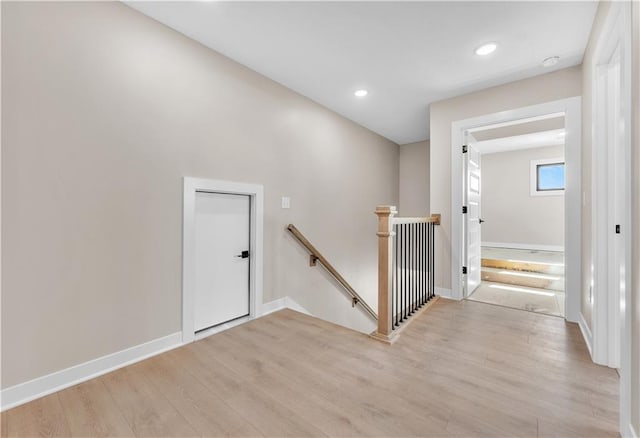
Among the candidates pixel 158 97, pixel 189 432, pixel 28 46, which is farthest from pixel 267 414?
pixel 28 46

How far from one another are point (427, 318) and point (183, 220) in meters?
2.39

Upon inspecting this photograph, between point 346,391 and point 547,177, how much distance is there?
6.85 m

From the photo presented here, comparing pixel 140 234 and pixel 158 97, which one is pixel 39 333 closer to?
pixel 140 234

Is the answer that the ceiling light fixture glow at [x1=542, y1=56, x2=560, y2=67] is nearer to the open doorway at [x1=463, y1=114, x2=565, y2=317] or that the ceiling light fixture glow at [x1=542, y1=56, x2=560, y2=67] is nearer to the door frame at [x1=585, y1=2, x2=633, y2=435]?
the door frame at [x1=585, y1=2, x2=633, y2=435]

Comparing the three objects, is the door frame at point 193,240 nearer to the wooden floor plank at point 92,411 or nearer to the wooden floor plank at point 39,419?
the wooden floor plank at point 92,411

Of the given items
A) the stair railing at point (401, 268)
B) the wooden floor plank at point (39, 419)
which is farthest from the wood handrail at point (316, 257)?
the wooden floor plank at point (39, 419)

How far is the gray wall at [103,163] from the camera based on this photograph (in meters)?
1.57

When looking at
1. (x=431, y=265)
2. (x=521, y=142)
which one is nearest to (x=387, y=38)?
(x=431, y=265)

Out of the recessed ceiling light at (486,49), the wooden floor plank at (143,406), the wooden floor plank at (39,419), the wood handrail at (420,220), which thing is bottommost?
the wooden floor plank at (39,419)

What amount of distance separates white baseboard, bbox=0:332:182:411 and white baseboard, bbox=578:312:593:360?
10.1 feet

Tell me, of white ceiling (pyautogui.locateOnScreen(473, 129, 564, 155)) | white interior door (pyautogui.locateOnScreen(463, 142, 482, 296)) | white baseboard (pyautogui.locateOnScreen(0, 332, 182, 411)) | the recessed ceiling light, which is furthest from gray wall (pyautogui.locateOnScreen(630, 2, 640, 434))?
white ceiling (pyautogui.locateOnScreen(473, 129, 564, 155))

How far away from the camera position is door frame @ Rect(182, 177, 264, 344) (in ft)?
7.45

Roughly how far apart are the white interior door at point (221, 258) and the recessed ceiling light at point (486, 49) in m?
2.48

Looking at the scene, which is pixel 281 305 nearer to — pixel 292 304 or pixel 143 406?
pixel 292 304
